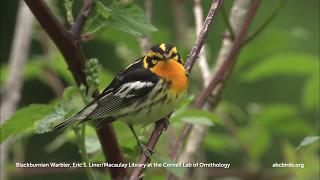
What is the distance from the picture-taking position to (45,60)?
434 cm

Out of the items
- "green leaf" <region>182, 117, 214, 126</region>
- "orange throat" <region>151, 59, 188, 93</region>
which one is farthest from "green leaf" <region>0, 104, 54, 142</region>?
"orange throat" <region>151, 59, 188, 93</region>

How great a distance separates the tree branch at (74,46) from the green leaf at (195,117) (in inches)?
18.4

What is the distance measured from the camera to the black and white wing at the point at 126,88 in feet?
10.5

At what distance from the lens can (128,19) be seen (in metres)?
2.79

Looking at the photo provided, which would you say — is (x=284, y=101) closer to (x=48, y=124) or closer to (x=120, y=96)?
(x=120, y=96)

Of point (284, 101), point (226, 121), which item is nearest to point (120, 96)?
point (226, 121)

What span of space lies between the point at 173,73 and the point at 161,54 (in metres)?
0.11

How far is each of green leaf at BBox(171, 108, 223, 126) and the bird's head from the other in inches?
14.0

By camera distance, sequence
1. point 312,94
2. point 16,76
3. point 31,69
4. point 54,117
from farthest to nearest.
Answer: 1. point 31,69
2. point 312,94
3. point 16,76
4. point 54,117

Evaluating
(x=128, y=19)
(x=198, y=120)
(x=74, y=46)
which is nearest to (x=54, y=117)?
(x=74, y=46)

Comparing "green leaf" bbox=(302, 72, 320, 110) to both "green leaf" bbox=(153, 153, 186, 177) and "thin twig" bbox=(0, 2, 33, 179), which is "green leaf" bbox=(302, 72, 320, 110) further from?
"thin twig" bbox=(0, 2, 33, 179)

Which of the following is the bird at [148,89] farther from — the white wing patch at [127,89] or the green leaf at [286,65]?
the green leaf at [286,65]

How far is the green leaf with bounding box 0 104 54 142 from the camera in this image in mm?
2820

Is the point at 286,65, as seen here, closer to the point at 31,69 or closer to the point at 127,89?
the point at 127,89
